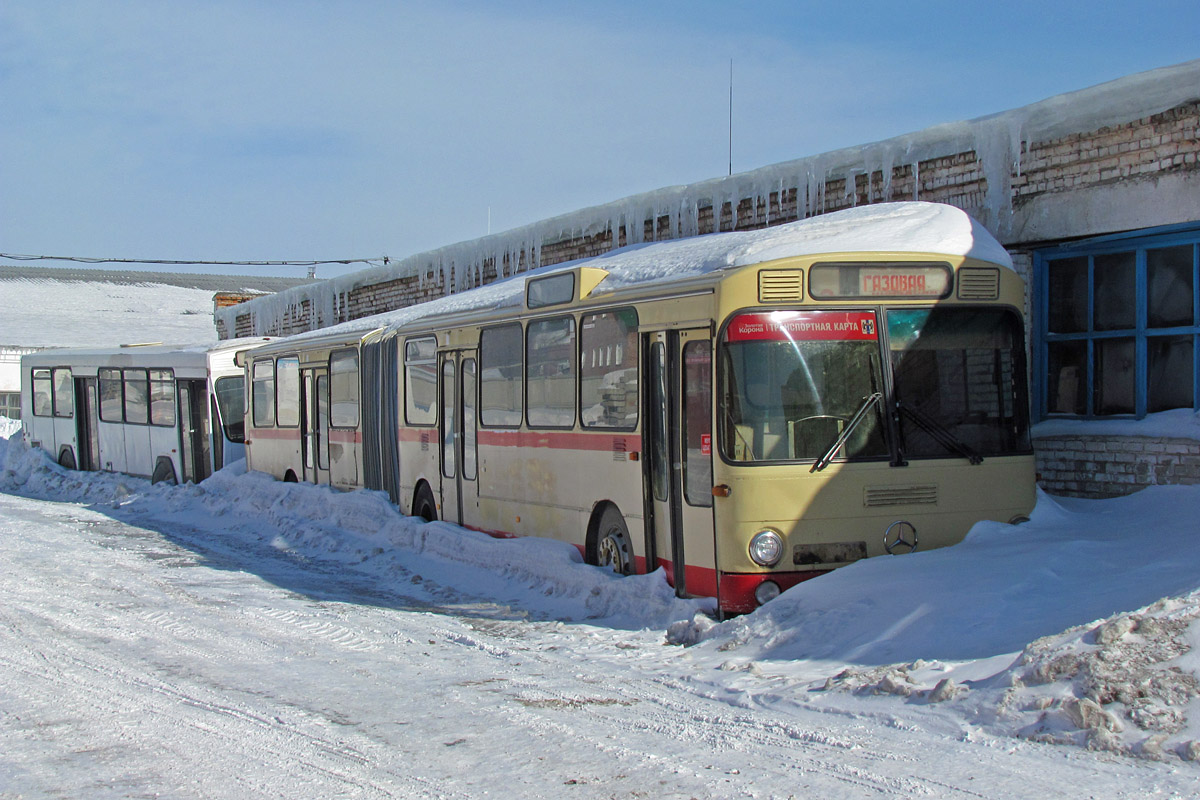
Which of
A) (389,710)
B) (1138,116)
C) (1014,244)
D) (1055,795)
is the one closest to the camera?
(1055,795)

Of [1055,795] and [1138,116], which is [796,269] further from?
[1055,795]

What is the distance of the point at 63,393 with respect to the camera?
90.3 feet

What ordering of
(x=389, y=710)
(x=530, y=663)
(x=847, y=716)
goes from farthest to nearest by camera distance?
(x=530, y=663)
(x=389, y=710)
(x=847, y=716)

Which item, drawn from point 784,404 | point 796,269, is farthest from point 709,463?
point 796,269

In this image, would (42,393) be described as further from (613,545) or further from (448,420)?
(613,545)

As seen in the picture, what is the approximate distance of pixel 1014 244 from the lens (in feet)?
34.7

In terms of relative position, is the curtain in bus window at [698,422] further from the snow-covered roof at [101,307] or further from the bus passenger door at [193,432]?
the snow-covered roof at [101,307]

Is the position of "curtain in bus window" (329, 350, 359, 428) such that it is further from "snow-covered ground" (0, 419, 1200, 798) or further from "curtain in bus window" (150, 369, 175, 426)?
"curtain in bus window" (150, 369, 175, 426)

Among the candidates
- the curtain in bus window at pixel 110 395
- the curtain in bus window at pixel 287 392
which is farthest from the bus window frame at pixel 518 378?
the curtain in bus window at pixel 110 395

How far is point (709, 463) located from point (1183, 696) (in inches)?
151

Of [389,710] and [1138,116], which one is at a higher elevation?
[1138,116]

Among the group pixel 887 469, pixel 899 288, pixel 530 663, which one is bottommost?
pixel 530 663

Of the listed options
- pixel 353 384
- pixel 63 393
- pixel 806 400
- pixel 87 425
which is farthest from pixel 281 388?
pixel 806 400

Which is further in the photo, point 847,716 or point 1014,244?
point 1014,244
